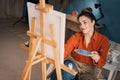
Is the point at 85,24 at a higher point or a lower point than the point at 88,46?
higher

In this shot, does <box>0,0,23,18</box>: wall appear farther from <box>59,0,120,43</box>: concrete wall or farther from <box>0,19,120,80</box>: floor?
<box>59,0,120,43</box>: concrete wall

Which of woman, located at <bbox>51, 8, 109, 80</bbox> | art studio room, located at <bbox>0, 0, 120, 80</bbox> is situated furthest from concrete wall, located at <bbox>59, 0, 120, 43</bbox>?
woman, located at <bbox>51, 8, 109, 80</bbox>

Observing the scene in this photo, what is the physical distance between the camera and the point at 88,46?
7.24ft

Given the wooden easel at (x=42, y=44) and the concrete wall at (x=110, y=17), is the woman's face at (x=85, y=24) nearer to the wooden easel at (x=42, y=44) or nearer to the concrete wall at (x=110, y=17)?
the wooden easel at (x=42, y=44)

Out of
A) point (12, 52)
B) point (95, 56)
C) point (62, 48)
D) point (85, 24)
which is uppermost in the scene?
point (85, 24)

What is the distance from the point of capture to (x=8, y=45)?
4.14m

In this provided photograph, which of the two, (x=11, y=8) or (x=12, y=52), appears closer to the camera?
(x=12, y=52)

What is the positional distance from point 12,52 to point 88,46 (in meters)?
1.97

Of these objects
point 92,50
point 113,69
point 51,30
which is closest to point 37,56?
point 51,30

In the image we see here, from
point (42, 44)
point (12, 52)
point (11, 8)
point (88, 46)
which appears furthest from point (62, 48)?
point (11, 8)

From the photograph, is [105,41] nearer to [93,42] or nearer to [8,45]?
[93,42]

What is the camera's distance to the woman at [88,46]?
6.94 feet

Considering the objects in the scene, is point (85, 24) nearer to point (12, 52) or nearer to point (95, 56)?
point (95, 56)

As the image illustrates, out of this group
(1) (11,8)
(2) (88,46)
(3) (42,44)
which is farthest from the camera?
(1) (11,8)
